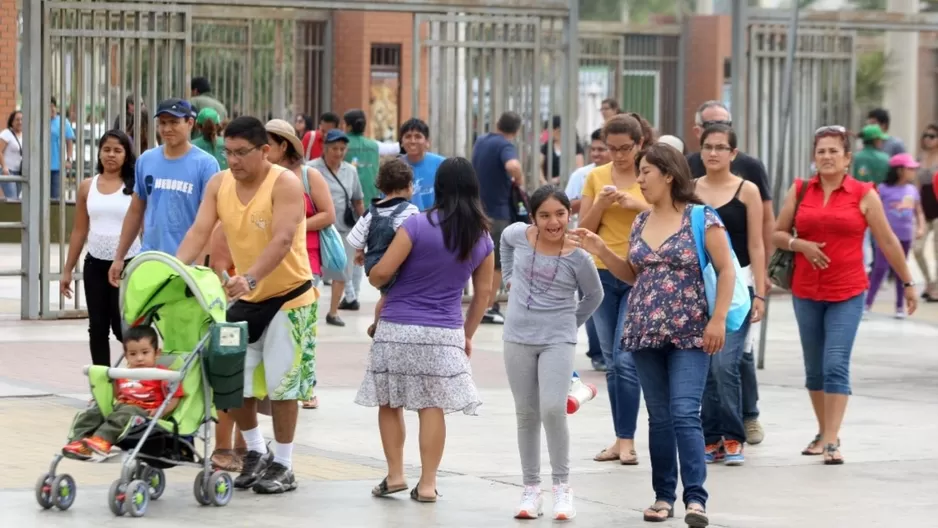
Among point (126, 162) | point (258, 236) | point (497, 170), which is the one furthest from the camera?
point (497, 170)

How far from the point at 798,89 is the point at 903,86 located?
1720 centimetres

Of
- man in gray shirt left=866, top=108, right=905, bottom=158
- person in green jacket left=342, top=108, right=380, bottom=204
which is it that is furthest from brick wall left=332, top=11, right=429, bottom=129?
person in green jacket left=342, top=108, right=380, bottom=204

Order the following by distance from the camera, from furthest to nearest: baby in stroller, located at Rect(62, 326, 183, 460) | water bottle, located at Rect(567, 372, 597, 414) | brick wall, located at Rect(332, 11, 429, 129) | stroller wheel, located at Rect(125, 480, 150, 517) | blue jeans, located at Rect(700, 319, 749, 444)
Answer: brick wall, located at Rect(332, 11, 429, 129) < blue jeans, located at Rect(700, 319, 749, 444) < water bottle, located at Rect(567, 372, 597, 414) < baby in stroller, located at Rect(62, 326, 183, 460) < stroller wheel, located at Rect(125, 480, 150, 517)

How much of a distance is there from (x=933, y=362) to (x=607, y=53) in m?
16.9

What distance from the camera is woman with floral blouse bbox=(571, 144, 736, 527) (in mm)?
7801

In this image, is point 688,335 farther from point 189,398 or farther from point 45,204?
point 45,204

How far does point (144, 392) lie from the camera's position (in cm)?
797

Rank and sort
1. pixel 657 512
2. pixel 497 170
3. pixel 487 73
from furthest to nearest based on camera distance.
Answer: pixel 487 73 → pixel 497 170 → pixel 657 512

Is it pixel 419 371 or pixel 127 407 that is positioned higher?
pixel 419 371

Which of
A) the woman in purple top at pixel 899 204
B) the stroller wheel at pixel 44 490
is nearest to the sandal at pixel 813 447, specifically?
the stroller wheel at pixel 44 490

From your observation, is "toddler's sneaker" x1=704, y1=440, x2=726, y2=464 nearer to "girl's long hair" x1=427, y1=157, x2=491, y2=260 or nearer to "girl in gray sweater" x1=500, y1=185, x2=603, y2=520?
"girl in gray sweater" x1=500, y1=185, x2=603, y2=520

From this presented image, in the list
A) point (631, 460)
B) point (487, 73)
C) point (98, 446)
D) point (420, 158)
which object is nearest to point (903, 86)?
point (487, 73)

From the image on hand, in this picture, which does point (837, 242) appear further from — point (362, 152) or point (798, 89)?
point (798, 89)

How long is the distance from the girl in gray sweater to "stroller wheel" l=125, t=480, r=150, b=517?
160 cm
